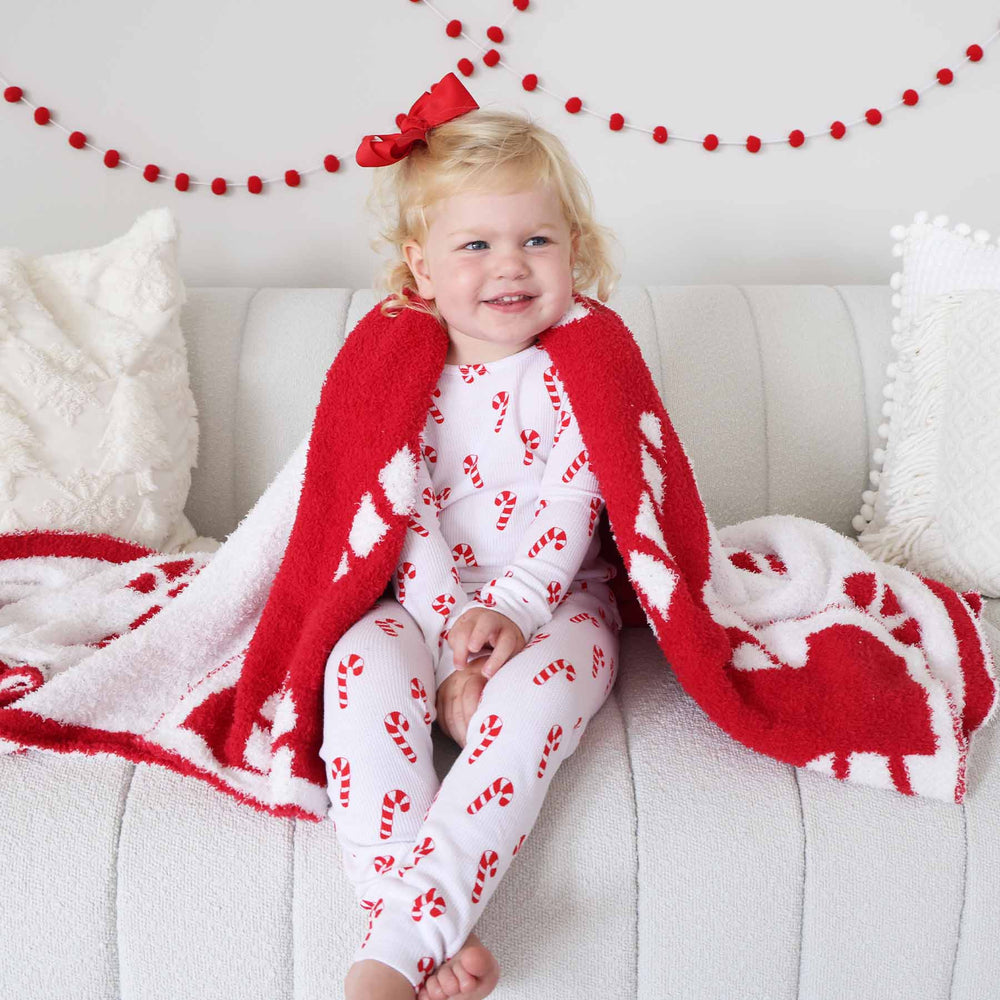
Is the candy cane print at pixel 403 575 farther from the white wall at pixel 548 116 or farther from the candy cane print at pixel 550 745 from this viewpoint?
the white wall at pixel 548 116

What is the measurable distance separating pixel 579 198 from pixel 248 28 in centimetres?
81

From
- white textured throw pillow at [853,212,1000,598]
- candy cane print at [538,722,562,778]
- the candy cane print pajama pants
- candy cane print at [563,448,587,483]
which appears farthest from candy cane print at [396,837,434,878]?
white textured throw pillow at [853,212,1000,598]

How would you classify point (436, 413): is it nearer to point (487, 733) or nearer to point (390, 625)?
point (390, 625)

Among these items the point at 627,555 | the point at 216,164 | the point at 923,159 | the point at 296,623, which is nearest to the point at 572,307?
the point at 627,555

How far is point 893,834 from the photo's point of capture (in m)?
0.86

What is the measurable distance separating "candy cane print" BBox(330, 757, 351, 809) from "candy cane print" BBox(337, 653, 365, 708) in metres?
0.06

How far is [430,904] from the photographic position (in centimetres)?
74

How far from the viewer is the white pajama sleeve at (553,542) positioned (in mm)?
1013

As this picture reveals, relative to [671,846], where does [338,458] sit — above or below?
above

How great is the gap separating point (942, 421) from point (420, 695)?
2.74ft

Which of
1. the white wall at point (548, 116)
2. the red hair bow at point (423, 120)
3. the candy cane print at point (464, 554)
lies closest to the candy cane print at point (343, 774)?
the candy cane print at point (464, 554)

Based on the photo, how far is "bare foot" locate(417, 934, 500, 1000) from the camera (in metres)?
0.72

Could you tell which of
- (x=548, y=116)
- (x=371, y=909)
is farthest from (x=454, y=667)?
(x=548, y=116)

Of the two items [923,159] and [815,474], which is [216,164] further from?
[923,159]
